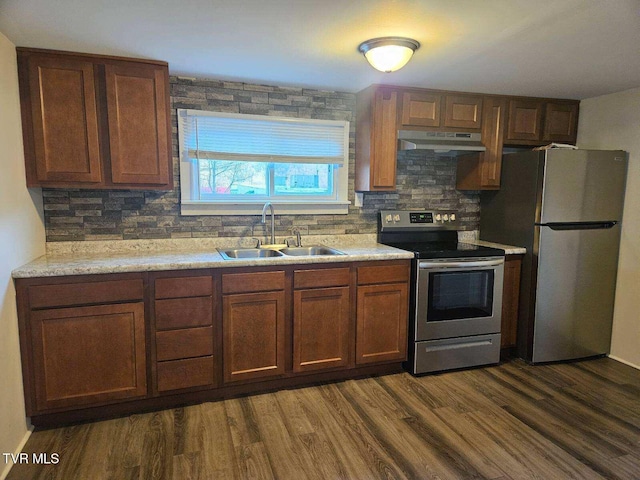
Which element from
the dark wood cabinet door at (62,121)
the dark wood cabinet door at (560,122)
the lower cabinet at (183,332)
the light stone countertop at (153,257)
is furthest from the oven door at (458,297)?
the dark wood cabinet door at (62,121)

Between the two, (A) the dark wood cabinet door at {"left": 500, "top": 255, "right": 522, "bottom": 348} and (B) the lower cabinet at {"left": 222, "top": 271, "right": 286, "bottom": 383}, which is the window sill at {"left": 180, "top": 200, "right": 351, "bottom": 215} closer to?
(B) the lower cabinet at {"left": 222, "top": 271, "right": 286, "bottom": 383}

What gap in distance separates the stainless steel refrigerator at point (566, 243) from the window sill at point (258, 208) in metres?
1.41

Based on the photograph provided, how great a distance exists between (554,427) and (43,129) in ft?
11.2

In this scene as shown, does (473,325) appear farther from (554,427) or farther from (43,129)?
(43,129)

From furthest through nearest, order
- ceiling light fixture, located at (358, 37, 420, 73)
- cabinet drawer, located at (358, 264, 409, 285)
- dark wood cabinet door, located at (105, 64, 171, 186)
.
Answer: cabinet drawer, located at (358, 264, 409, 285)
dark wood cabinet door, located at (105, 64, 171, 186)
ceiling light fixture, located at (358, 37, 420, 73)

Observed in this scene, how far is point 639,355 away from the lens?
304cm

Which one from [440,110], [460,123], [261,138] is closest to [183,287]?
[261,138]

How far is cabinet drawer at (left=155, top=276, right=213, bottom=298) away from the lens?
2.32 metres

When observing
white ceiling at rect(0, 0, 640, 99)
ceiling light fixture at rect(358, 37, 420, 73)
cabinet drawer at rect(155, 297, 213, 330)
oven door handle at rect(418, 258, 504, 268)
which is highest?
white ceiling at rect(0, 0, 640, 99)

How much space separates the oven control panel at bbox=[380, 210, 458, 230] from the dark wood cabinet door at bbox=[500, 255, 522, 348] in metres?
0.60

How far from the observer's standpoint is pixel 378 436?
2152 millimetres

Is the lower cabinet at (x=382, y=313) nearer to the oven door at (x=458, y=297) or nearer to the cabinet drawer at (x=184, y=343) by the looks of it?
the oven door at (x=458, y=297)

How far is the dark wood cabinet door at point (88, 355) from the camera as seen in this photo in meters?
2.15

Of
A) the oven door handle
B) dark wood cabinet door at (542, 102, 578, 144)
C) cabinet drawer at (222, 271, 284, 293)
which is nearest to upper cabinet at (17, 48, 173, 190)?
cabinet drawer at (222, 271, 284, 293)
